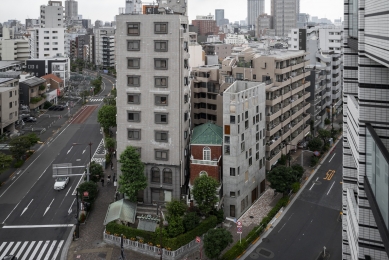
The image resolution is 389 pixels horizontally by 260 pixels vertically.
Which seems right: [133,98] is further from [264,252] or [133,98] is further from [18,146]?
[18,146]

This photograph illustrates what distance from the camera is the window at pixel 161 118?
149 feet

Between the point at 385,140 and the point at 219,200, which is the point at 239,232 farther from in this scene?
the point at 385,140

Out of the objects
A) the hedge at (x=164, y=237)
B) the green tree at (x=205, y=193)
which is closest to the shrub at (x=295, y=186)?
the green tree at (x=205, y=193)

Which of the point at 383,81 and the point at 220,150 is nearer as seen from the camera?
the point at 383,81

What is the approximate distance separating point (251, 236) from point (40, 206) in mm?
23999

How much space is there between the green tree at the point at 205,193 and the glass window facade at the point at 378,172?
74.7 ft

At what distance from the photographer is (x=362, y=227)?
2019 cm

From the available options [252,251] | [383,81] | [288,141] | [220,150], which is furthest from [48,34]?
[383,81]

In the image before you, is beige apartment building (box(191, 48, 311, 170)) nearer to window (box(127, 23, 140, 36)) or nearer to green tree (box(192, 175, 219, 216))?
green tree (box(192, 175, 219, 216))

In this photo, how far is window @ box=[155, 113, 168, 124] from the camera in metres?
45.5

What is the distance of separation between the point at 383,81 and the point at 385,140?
2.85m

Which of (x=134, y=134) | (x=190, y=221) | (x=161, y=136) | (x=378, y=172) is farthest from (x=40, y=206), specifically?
(x=378, y=172)

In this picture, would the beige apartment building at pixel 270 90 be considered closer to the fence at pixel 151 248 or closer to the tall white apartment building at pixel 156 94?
the tall white apartment building at pixel 156 94

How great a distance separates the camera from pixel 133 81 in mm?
46281
